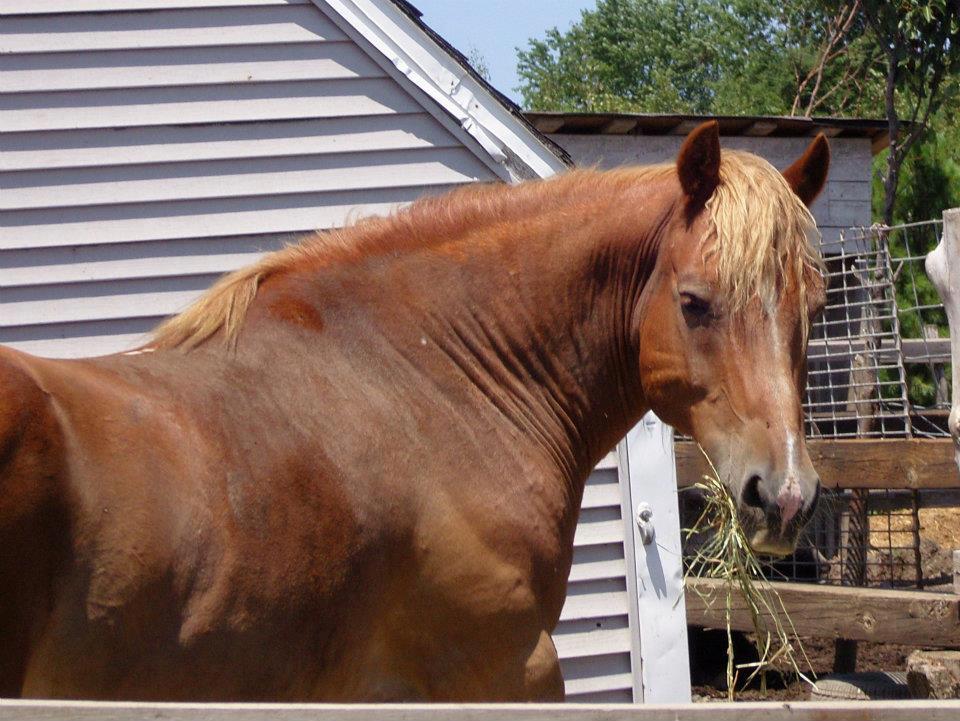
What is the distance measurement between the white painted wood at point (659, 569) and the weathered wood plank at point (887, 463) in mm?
917

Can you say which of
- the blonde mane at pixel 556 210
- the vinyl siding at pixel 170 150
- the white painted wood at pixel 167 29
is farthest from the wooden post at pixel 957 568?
the white painted wood at pixel 167 29

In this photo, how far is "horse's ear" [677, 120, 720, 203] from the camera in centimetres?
294

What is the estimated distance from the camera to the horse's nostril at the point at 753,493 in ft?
8.90

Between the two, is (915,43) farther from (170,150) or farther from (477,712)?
(477,712)

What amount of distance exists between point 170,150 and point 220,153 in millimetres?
229

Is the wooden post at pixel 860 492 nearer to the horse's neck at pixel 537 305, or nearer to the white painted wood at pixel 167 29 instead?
the white painted wood at pixel 167 29

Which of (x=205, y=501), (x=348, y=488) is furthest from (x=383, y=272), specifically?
(x=205, y=501)

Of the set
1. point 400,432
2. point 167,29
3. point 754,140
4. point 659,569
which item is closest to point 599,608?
point 659,569

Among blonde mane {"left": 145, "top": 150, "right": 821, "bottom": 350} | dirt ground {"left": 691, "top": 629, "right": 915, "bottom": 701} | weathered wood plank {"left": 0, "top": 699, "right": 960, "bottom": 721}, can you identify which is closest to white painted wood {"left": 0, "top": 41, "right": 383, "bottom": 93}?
blonde mane {"left": 145, "top": 150, "right": 821, "bottom": 350}

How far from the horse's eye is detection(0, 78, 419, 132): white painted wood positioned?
268 centimetres

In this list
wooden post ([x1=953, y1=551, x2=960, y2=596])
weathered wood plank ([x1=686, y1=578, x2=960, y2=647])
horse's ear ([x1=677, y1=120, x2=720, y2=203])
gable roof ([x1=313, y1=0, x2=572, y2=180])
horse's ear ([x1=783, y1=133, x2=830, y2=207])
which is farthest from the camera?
weathered wood plank ([x1=686, y1=578, x2=960, y2=647])

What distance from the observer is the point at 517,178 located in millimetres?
5199

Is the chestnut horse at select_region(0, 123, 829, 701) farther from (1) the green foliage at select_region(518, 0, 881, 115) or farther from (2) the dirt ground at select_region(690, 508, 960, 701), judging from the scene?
(1) the green foliage at select_region(518, 0, 881, 115)

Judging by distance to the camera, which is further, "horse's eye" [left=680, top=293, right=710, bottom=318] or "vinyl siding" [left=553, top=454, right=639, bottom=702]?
"vinyl siding" [left=553, top=454, right=639, bottom=702]
